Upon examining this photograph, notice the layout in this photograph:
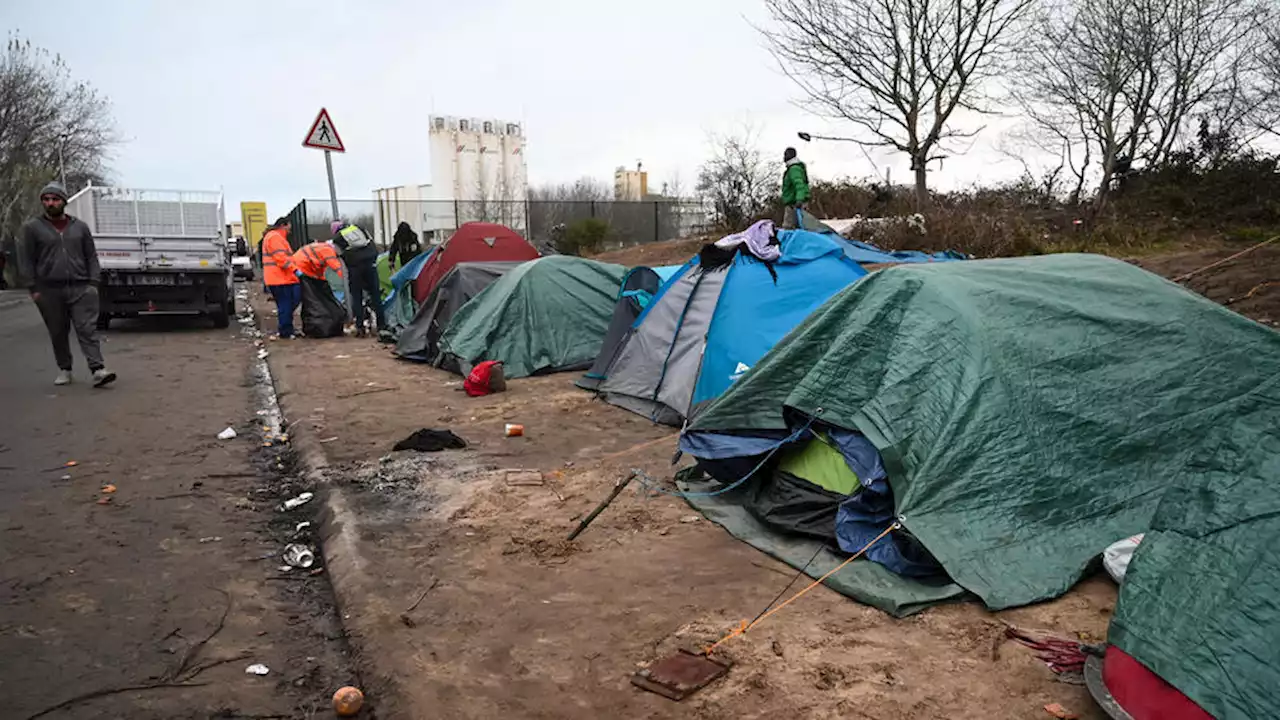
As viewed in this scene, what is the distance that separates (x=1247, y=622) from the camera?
2578 mm

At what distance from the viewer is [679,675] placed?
326cm

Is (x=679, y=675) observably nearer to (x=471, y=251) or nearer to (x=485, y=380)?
(x=485, y=380)

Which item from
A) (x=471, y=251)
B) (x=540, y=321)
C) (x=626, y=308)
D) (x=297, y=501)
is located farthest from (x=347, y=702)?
(x=471, y=251)

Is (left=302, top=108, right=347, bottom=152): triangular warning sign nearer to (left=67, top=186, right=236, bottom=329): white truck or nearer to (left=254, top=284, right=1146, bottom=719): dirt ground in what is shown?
(left=67, top=186, right=236, bottom=329): white truck

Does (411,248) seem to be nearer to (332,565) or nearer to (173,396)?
(173,396)

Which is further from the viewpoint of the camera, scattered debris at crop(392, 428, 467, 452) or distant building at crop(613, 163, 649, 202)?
distant building at crop(613, 163, 649, 202)

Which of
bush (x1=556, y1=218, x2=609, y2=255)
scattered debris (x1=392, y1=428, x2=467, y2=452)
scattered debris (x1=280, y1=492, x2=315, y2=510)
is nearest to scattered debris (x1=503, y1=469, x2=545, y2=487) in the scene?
scattered debris (x1=392, y1=428, x2=467, y2=452)

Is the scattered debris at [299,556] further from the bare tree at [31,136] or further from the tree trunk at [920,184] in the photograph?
the bare tree at [31,136]

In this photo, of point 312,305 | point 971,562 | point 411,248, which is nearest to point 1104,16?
point 411,248

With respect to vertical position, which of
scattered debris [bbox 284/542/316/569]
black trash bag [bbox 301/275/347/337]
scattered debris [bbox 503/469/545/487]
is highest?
black trash bag [bbox 301/275/347/337]

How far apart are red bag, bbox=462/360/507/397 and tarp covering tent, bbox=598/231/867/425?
174 centimetres

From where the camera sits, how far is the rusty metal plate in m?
3.16

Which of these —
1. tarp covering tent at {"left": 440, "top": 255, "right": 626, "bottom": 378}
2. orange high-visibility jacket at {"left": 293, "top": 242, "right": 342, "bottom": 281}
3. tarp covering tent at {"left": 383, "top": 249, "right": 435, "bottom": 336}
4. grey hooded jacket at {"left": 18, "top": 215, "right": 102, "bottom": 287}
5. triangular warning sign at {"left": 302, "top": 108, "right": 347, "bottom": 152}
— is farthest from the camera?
tarp covering tent at {"left": 383, "top": 249, "right": 435, "bottom": 336}

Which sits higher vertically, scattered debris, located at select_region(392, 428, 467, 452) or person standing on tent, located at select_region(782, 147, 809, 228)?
person standing on tent, located at select_region(782, 147, 809, 228)
